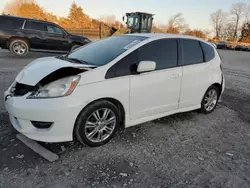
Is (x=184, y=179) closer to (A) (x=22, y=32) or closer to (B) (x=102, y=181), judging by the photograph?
(B) (x=102, y=181)

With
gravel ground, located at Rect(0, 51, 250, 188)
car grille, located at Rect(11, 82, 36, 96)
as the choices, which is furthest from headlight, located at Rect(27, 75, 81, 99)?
gravel ground, located at Rect(0, 51, 250, 188)

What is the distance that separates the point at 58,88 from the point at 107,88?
2.03 ft

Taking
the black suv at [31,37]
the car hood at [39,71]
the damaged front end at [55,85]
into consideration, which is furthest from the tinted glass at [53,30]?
the damaged front end at [55,85]

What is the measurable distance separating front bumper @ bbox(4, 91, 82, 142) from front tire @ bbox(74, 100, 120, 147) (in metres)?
0.12

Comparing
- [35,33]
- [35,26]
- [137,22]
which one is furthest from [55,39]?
[137,22]

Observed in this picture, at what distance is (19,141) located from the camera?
2986 millimetres

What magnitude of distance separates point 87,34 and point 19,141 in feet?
75.6

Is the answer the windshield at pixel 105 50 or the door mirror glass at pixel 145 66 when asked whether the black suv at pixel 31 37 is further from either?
the door mirror glass at pixel 145 66

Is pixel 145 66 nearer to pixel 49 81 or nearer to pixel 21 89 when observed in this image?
pixel 49 81

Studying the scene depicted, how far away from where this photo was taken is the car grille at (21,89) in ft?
9.00

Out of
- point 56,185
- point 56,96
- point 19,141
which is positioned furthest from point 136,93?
point 19,141

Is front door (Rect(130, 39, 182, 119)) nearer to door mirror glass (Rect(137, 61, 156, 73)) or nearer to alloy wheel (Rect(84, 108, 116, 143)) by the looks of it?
door mirror glass (Rect(137, 61, 156, 73))

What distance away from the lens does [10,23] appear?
9.88m

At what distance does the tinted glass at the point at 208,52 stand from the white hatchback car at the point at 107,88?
0.12 m
